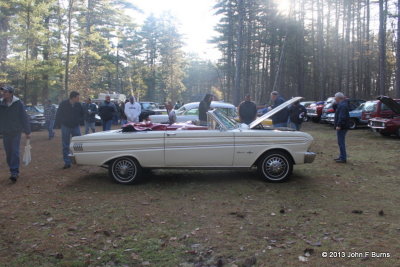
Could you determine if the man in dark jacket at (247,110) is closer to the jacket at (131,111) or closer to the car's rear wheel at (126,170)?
the jacket at (131,111)

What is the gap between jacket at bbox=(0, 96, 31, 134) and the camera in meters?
7.25

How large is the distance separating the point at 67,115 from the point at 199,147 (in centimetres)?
378

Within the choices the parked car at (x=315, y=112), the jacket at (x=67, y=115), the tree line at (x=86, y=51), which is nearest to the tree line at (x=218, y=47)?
the tree line at (x=86, y=51)

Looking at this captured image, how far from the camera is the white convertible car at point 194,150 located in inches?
274

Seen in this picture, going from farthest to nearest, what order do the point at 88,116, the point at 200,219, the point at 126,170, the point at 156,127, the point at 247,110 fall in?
1. the point at 88,116
2. the point at 247,110
3. the point at 156,127
4. the point at 126,170
5. the point at 200,219

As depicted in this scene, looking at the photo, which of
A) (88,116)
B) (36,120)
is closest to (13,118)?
(88,116)

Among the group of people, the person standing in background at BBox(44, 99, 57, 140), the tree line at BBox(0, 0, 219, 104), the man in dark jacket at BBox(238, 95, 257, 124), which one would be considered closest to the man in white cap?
the group of people

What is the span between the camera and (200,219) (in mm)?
5156

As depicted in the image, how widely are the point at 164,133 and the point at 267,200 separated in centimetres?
239

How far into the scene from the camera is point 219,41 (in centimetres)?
5016

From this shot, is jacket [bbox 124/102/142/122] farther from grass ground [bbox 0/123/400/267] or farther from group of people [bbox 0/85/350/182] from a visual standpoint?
grass ground [bbox 0/123/400/267]

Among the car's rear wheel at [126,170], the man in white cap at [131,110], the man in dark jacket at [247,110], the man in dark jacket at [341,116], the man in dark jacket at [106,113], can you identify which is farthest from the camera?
the man in white cap at [131,110]

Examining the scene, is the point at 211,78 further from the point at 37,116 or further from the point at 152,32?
the point at 37,116

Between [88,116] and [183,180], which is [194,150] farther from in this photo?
[88,116]
